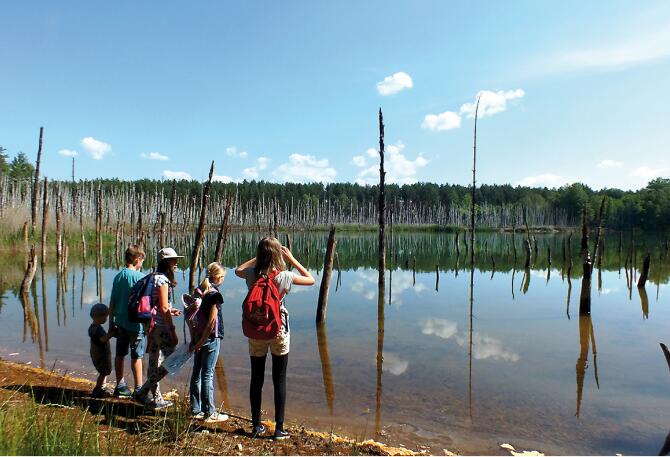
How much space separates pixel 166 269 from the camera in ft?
17.9

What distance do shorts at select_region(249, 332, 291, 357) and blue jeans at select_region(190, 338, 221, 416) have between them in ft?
2.30

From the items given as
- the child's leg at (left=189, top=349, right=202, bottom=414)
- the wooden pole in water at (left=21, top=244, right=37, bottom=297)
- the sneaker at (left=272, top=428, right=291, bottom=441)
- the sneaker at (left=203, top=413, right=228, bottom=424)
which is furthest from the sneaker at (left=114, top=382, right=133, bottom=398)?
the wooden pole in water at (left=21, top=244, right=37, bottom=297)

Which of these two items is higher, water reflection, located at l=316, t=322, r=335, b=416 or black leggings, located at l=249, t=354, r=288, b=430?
black leggings, located at l=249, t=354, r=288, b=430

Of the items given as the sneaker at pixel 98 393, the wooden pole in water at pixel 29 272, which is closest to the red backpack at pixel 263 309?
the sneaker at pixel 98 393

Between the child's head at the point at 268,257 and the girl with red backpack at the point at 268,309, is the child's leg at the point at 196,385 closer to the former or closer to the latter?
the girl with red backpack at the point at 268,309

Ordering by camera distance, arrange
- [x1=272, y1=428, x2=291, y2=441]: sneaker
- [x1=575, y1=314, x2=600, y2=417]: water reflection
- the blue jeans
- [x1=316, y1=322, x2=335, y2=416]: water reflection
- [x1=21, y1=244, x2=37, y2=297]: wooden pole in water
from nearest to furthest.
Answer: [x1=272, y1=428, x2=291, y2=441]: sneaker < the blue jeans < [x1=316, y1=322, x2=335, y2=416]: water reflection < [x1=575, y1=314, x2=600, y2=417]: water reflection < [x1=21, y1=244, x2=37, y2=297]: wooden pole in water

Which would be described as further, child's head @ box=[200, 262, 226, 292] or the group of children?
child's head @ box=[200, 262, 226, 292]

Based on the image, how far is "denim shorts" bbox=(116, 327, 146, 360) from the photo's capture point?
5902mm

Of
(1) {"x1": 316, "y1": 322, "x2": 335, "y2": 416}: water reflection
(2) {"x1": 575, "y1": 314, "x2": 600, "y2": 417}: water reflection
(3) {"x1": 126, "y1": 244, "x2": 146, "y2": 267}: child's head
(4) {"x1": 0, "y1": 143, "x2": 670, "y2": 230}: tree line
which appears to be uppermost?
(4) {"x1": 0, "y1": 143, "x2": 670, "y2": 230}: tree line

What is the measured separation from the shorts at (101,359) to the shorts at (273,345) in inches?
103

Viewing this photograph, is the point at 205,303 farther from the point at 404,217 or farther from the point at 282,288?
the point at 404,217

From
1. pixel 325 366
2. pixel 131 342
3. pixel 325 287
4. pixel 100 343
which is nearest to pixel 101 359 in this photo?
pixel 100 343

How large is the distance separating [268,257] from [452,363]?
6553mm

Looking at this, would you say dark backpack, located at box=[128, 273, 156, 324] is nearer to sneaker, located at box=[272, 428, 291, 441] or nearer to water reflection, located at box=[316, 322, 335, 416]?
sneaker, located at box=[272, 428, 291, 441]
